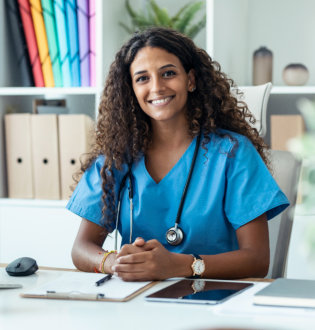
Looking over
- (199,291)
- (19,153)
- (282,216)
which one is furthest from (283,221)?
(19,153)

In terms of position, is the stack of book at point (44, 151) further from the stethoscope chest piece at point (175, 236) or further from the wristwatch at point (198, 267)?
the wristwatch at point (198, 267)

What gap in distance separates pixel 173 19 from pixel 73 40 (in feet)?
1.43

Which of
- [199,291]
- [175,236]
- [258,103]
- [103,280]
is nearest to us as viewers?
[199,291]

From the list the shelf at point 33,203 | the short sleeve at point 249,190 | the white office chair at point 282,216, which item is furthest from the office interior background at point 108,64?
the short sleeve at point 249,190

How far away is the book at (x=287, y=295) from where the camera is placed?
38.0 inches

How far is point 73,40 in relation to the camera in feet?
8.29

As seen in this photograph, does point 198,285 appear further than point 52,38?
No

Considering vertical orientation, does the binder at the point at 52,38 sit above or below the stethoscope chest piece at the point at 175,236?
above

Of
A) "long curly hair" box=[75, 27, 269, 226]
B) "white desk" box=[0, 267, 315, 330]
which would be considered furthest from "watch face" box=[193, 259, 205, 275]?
"long curly hair" box=[75, 27, 269, 226]

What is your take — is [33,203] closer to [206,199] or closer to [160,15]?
[160,15]

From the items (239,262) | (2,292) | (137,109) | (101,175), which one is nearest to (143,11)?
(137,109)

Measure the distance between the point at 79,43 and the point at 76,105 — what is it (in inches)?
13.6

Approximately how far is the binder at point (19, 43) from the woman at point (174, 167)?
3.05 ft

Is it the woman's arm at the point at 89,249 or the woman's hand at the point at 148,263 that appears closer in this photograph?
the woman's hand at the point at 148,263
